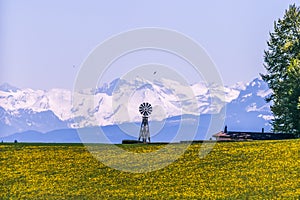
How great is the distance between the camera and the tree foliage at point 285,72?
349ft

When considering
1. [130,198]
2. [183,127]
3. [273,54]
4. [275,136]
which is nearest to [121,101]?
[183,127]

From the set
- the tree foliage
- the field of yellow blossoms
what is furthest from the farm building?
the field of yellow blossoms

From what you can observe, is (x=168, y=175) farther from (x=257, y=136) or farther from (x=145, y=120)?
(x=145, y=120)

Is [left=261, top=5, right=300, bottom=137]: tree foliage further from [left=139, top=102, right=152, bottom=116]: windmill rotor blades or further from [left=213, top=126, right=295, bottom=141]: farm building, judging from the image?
[left=139, top=102, right=152, bottom=116]: windmill rotor blades

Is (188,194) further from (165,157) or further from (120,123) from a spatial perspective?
(120,123)

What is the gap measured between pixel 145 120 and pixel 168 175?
4131 cm

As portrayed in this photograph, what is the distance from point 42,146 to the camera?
86125 mm

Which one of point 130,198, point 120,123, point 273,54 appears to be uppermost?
point 273,54

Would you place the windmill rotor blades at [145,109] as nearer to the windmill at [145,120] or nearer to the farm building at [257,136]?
the windmill at [145,120]

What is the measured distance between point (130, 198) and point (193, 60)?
35.2 ft

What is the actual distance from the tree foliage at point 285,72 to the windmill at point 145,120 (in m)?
16.5

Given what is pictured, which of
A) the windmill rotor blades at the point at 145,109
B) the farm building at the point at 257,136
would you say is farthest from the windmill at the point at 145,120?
the farm building at the point at 257,136

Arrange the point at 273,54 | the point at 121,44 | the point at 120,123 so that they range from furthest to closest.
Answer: the point at 273,54, the point at 120,123, the point at 121,44

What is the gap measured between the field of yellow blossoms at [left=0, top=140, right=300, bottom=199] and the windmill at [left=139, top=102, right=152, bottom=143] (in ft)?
83.3
